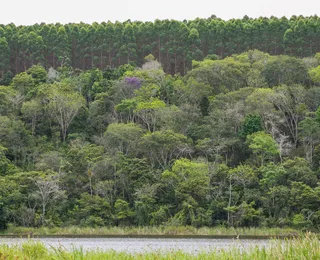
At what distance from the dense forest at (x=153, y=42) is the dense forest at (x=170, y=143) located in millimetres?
439

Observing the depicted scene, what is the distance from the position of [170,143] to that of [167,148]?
54cm

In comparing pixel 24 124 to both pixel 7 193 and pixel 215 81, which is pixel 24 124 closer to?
pixel 7 193

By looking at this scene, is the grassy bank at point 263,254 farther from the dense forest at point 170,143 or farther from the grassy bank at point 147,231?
the dense forest at point 170,143

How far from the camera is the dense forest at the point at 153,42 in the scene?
268 feet

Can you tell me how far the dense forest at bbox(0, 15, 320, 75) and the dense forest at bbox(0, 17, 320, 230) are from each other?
439 mm

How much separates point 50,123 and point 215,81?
1867 cm

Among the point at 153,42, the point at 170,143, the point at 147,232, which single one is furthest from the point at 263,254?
the point at 153,42

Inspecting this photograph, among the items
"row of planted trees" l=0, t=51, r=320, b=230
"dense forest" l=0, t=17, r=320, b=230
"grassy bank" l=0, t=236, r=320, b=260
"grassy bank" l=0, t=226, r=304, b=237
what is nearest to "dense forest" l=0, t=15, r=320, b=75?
"dense forest" l=0, t=17, r=320, b=230

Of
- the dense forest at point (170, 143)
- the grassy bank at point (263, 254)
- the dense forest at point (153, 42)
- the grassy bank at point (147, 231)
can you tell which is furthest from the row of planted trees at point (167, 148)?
the grassy bank at point (263, 254)

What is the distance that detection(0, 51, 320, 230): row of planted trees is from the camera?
4831 centimetres

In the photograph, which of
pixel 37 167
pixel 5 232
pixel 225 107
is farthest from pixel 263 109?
pixel 5 232

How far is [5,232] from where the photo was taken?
46812 mm

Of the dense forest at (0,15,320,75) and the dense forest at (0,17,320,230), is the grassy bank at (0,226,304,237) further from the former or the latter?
the dense forest at (0,15,320,75)

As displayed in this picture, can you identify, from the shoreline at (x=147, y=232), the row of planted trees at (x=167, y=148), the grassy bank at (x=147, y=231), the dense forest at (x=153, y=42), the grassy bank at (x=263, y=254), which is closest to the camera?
the grassy bank at (x=263, y=254)
